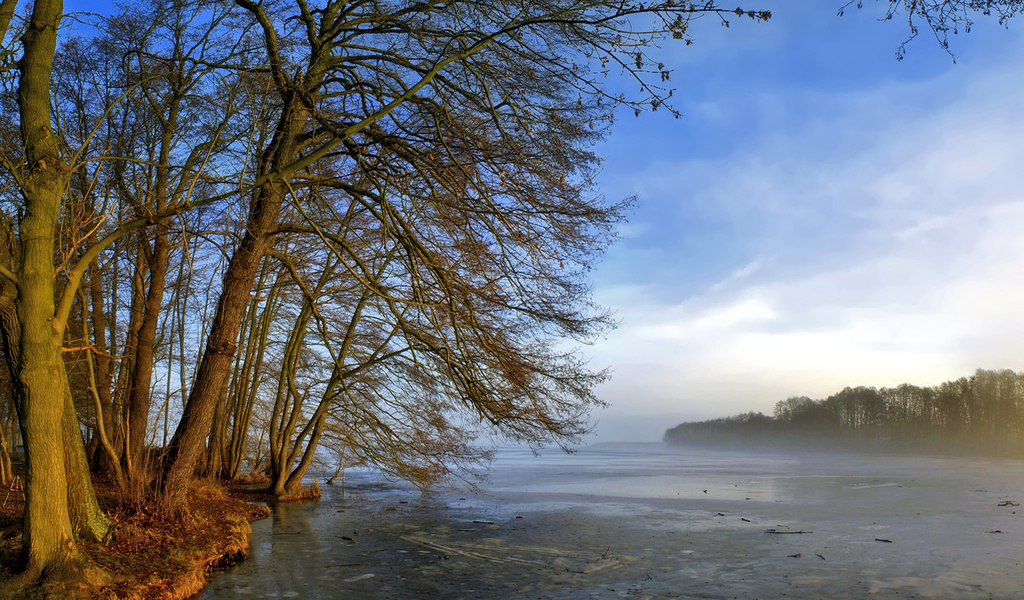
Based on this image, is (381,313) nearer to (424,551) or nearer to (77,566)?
(424,551)

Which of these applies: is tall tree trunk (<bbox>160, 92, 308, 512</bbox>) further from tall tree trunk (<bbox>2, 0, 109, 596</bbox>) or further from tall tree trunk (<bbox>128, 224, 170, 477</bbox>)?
tall tree trunk (<bbox>128, 224, 170, 477</bbox>)

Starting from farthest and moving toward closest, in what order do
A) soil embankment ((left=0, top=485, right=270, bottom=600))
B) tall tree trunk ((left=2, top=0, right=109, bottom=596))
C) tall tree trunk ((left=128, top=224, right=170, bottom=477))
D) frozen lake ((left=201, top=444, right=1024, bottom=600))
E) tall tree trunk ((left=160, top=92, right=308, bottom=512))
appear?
tall tree trunk ((left=128, top=224, right=170, bottom=477)) < tall tree trunk ((left=160, top=92, right=308, bottom=512)) < frozen lake ((left=201, top=444, right=1024, bottom=600)) < soil embankment ((left=0, top=485, right=270, bottom=600)) < tall tree trunk ((left=2, top=0, right=109, bottom=596))

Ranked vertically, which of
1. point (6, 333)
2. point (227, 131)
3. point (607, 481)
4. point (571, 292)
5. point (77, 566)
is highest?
point (227, 131)

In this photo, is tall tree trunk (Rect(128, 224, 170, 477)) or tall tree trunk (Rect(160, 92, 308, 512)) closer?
tall tree trunk (Rect(160, 92, 308, 512))

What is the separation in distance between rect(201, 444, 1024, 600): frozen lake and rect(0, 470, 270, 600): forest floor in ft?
1.09

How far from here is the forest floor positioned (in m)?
5.98

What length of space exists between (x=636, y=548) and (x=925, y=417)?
68.7 meters

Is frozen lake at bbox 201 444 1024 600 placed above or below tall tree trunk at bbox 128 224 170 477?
below

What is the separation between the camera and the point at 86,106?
12.5 m

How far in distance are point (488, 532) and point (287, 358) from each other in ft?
22.4

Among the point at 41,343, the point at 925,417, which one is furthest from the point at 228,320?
the point at 925,417

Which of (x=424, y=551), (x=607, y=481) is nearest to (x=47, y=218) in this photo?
(x=424, y=551)

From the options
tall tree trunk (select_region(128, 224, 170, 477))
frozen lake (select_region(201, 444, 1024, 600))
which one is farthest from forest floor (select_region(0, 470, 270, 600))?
tall tree trunk (select_region(128, 224, 170, 477))

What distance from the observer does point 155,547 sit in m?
7.06
